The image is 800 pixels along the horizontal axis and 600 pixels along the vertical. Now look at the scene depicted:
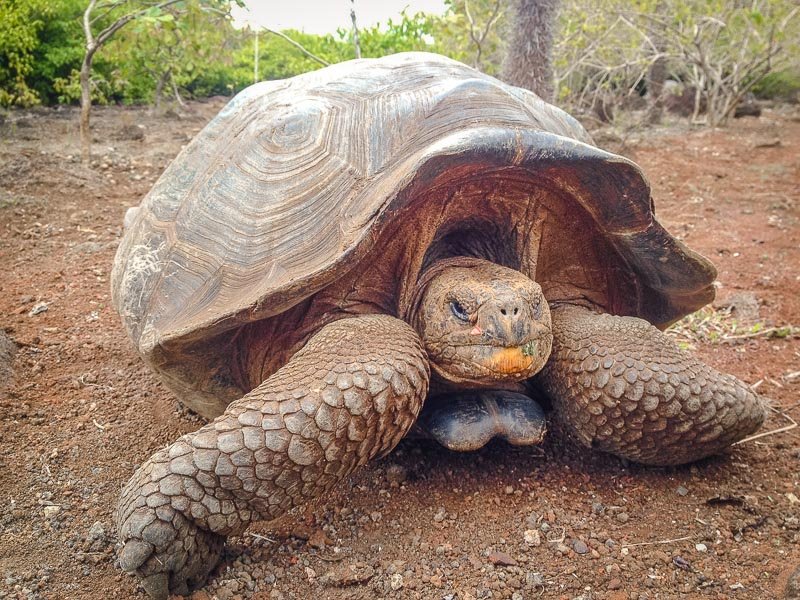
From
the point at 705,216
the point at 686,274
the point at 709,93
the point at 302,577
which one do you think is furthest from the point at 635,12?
the point at 302,577

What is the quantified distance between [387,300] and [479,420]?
557 millimetres

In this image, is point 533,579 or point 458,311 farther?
point 458,311

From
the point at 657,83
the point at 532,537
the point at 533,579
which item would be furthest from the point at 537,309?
the point at 657,83

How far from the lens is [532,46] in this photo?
6.57 metres

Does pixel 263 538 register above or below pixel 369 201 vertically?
below

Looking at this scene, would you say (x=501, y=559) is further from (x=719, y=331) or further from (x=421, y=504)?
(x=719, y=331)

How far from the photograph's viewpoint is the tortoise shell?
2.17 metres

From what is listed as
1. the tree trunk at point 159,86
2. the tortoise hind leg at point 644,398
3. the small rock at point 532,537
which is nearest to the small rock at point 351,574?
the small rock at point 532,537

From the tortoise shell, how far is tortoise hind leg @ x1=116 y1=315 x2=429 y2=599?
1.16 feet

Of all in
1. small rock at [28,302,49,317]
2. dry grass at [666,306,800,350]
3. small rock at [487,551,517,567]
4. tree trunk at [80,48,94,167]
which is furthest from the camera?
tree trunk at [80,48,94,167]

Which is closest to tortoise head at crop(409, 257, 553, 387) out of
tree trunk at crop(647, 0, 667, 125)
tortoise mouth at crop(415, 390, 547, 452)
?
tortoise mouth at crop(415, 390, 547, 452)

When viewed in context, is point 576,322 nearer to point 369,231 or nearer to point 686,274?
point 686,274

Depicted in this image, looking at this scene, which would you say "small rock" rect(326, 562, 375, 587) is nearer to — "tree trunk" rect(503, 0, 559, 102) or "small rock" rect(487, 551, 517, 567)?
"small rock" rect(487, 551, 517, 567)

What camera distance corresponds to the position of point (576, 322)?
2533 millimetres
